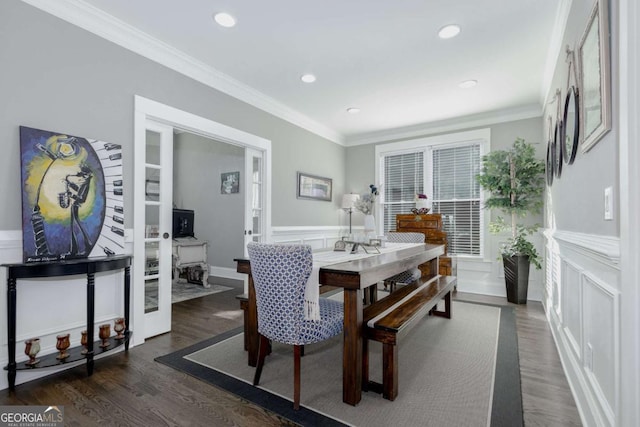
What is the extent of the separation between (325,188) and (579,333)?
4.11m

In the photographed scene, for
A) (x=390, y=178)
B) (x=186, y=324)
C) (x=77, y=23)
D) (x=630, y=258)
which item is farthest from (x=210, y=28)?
(x=390, y=178)

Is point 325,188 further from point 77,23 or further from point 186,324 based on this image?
point 77,23

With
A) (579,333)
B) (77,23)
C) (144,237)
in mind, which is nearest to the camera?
(579,333)

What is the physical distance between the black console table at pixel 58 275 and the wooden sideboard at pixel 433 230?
3.92 metres

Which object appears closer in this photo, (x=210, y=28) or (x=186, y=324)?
(x=210, y=28)

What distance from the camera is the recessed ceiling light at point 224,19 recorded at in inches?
99.1

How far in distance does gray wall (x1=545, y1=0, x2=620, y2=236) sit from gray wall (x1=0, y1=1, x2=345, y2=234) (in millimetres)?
3226

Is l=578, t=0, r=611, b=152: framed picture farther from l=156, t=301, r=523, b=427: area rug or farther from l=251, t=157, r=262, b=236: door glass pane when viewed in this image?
l=251, t=157, r=262, b=236: door glass pane

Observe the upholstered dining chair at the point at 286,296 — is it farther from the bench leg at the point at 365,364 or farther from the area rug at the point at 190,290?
the area rug at the point at 190,290

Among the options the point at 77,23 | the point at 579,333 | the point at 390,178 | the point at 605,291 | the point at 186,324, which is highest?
the point at 77,23

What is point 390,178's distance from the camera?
5793 mm

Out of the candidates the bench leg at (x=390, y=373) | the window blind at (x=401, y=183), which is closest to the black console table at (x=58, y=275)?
the bench leg at (x=390, y=373)

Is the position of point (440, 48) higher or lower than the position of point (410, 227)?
higher

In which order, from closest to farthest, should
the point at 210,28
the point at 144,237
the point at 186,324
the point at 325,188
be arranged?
the point at 210,28, the point at 144,237, the point at 186,324, the point at 325,188
